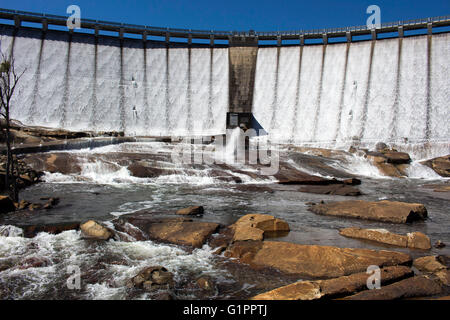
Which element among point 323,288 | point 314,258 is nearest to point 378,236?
point 314,258

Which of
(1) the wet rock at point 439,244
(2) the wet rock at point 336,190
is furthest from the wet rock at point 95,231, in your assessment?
(2) the wet rock at point 336,190

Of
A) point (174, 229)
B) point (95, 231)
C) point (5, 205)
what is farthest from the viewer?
point (5, 205)

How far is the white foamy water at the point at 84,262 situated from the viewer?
5.46 meters

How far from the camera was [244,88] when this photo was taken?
42.1 metres

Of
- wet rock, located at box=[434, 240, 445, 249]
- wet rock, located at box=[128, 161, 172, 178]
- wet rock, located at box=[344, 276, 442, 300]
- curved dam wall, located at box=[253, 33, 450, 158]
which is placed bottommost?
wet rock, located at box=[434, 240, 445, 249]

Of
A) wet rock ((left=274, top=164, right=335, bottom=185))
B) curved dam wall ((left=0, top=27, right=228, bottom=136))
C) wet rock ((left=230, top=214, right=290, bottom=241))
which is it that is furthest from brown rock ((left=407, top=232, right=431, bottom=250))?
curved dam wall ((left=0, top=27, right=228, bottom=136))

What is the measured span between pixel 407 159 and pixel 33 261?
29.1 meters

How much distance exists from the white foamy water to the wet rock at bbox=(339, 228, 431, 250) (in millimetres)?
3934

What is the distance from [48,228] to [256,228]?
18.4 feet

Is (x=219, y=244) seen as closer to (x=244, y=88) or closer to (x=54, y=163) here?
(x=54, y=163)

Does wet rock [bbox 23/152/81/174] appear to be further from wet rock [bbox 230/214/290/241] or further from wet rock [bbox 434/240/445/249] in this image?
wet rock [bbox 434/240/445/249]

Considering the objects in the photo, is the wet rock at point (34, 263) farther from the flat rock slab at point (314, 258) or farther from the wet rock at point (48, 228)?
the flat rock slab at point (314, 258)

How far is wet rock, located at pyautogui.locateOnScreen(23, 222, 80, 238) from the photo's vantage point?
838 centimetres
